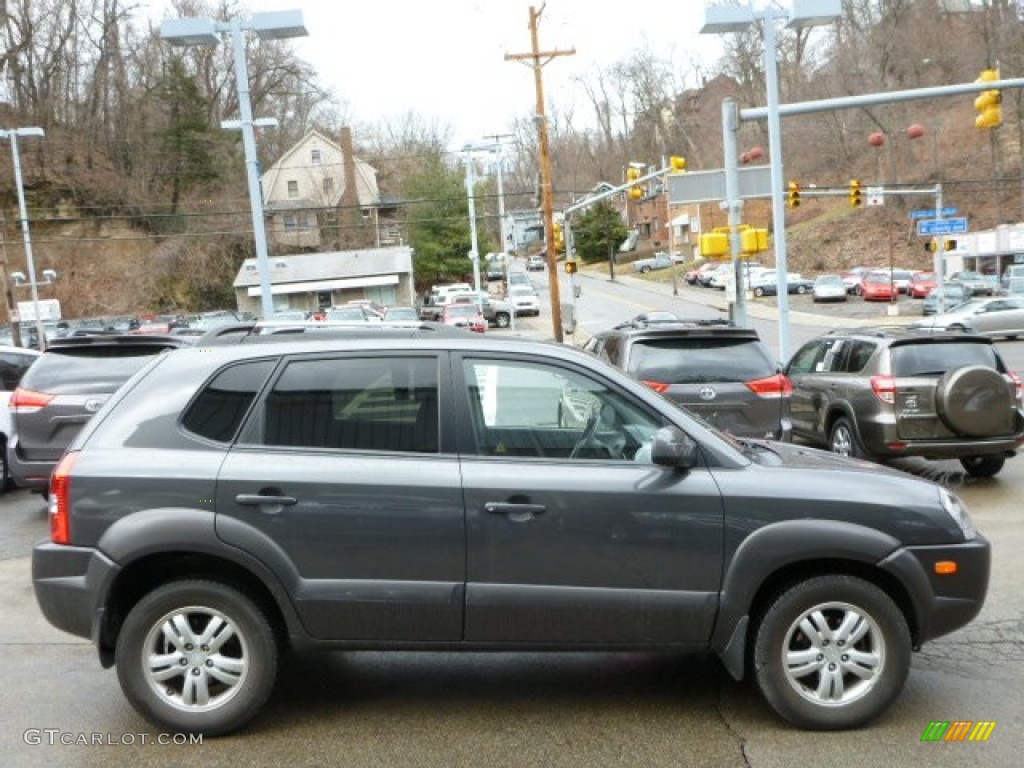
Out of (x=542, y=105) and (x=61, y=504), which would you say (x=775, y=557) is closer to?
(x=61, y=504)

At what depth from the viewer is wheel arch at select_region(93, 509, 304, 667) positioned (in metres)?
4.11

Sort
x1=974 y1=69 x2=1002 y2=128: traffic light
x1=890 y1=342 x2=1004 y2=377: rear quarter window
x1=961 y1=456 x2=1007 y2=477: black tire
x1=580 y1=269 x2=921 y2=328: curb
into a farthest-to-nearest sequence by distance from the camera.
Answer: x1=580 y1=269 x2=921 y2=328: curb
x1=974 y1=69 x2=1002 y2=128: traffic light
x1=961 y1=456 x2=1007 y2=477: black tire
x1=890 y1=342 x2=1004 y2=377: rear quarter window

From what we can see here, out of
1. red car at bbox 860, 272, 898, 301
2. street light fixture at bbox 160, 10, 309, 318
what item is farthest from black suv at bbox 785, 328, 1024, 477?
red car at bbox 860, 272, 898, 301

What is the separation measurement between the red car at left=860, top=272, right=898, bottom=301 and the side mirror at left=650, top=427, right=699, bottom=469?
49839 mm

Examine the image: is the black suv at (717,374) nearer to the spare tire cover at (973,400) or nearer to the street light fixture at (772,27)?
the spare tire cover at (973,400)

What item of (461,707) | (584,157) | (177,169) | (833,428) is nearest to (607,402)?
(461,707)

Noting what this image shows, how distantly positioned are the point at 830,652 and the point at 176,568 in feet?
9.49

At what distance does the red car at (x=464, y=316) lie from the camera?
41.2 meters

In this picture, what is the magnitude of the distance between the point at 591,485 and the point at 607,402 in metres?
0.45

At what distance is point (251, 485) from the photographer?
164 inches

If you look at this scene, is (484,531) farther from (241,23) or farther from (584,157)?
(584,157)

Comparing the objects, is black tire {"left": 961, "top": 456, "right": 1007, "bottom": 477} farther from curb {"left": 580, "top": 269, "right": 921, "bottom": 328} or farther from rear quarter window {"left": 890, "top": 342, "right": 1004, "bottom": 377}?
curb {"left": 580, "top": 269, "right": 921, "bottom": 328}

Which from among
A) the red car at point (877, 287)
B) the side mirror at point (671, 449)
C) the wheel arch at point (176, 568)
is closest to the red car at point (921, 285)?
the red car at point (877, 287)

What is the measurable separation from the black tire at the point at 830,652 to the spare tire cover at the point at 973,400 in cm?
546
